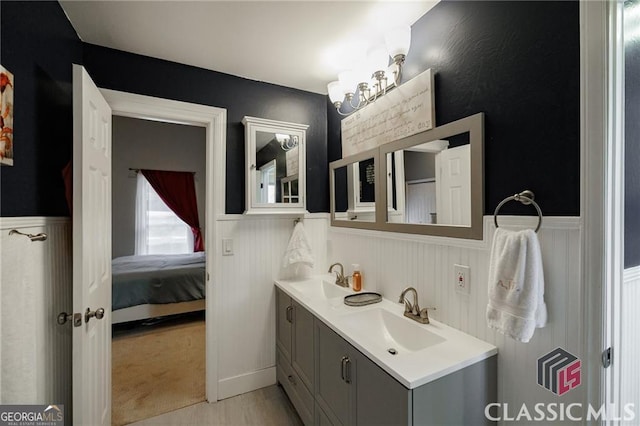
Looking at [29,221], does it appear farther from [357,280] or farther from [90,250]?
[357,280]

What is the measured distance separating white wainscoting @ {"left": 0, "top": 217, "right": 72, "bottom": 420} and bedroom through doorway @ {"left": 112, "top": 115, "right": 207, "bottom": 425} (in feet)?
3.05

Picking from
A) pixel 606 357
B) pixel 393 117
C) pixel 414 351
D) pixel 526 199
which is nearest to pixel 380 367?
pixel 414 351

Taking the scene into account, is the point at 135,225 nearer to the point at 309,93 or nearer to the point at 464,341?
the point at 309,93

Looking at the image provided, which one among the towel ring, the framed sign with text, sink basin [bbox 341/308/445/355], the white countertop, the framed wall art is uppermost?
the framed sign with text

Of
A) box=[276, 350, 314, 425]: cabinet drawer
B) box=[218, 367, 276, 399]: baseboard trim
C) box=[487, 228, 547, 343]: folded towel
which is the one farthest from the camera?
box=[218, 367, 276, 399]: baseboard trim

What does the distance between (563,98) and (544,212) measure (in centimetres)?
40

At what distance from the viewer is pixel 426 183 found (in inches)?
58.8

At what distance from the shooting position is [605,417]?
2.94ft

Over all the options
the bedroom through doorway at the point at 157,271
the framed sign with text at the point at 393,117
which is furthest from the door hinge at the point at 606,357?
the bedroom through doorway at the point at 157,271

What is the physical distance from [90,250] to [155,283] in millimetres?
2067

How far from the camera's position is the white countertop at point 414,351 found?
1006 mm

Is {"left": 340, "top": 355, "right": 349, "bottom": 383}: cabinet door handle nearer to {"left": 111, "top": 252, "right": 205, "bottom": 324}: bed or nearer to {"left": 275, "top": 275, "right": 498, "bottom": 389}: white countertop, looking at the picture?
{"left": 275, "top": 275, "right": 498, "bottom": 389}: white countertop

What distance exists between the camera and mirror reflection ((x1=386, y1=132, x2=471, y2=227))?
4.25 ft

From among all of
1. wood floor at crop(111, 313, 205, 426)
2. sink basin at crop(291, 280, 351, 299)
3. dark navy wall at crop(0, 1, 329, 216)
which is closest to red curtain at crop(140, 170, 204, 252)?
wood floor at crop(111, 313, 205, 426)
